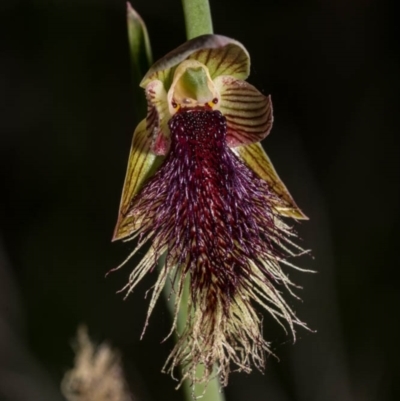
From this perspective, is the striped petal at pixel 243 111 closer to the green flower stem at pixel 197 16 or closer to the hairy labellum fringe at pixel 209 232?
the hairy labellum fringe at pixel 209 232

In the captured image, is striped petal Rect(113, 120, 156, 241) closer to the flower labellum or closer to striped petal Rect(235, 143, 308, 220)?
the flower labellum

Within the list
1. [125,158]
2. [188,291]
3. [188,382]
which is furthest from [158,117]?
[125,158]

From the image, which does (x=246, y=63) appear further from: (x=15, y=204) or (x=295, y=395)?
(x=15, y=204)

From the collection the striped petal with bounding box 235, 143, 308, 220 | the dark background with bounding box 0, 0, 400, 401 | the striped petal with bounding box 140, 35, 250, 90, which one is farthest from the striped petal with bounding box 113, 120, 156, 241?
the dark background with bounding box 0, 0, 400, 401

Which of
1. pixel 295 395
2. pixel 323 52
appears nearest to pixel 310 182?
pixel 323 52

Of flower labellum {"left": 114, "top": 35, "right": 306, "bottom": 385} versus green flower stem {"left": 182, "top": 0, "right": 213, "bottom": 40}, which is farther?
flower labellum {"left": 114, "top": 35, "right": 306, "bottom": 385}

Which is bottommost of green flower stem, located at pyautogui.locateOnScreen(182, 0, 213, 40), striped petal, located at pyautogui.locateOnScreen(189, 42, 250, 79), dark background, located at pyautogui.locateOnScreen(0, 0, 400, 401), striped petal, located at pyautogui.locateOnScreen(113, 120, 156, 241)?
dark background, located at pyautogui.locateOnScreen(0, 0, 400, 401)

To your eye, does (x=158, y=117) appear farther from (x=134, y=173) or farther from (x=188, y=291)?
(x=188, y=291)
